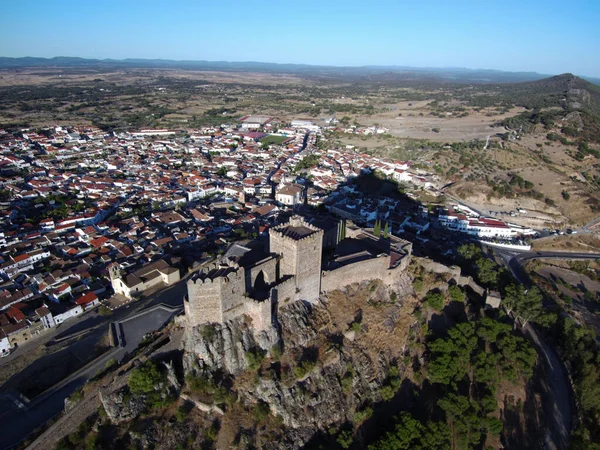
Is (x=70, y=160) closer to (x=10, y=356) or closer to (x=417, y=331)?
(x=10, y=356)

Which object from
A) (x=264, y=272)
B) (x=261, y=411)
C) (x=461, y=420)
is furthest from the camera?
(x=461, y=420)

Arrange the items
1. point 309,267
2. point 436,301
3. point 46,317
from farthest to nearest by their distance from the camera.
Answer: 1. point 46,317
2. point 436,301
3. point 309,267

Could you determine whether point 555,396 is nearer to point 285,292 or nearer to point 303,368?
point 303,368

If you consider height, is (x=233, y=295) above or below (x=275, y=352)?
above

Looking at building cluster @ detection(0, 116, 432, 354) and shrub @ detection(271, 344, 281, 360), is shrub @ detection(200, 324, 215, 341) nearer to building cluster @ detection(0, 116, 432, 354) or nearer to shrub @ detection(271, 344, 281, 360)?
shrub @ detection(271, 344, 281, 360)

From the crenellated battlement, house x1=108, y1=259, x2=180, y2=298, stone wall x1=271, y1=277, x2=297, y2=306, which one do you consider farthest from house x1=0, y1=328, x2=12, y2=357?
the crenellated battlement

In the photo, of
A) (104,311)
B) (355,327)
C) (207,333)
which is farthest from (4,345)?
(355,327)

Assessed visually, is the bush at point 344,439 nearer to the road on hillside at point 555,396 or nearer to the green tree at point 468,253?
the road on hillside at point 555,396
